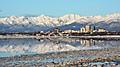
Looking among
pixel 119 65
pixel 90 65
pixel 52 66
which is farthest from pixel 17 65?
pixel 119 65

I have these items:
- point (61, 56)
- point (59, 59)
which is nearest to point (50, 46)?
point (61, 56)

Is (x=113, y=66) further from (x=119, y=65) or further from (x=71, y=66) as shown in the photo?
(x=71, y=66)

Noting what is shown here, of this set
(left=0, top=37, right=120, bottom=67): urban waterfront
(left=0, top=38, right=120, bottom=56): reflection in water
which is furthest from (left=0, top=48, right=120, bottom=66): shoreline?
(left=0, top=38, right=120, bottom=56): reflection in water

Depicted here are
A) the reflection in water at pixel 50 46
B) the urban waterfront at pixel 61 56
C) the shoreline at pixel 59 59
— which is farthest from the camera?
the reflection in water at pixel 50 46

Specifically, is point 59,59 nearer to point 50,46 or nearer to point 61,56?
point 61,56

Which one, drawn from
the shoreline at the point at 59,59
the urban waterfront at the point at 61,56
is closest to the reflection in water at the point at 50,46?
the urban waterfront at the point at 61,56

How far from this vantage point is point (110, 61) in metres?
36.8

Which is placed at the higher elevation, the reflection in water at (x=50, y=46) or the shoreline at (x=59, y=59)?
the shoreline at (x=59, y=59)

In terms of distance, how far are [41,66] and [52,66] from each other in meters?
0.92

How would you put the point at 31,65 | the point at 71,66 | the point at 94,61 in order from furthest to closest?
the point at 94,61
the point at 31,65
the point at 71,66

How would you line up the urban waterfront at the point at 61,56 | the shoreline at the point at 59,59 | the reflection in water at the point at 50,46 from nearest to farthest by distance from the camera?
1. the urban waterfront at the point at 61,56
2. the shoreline at the point at 59,59
3. the reflection in water at the point at 50,46

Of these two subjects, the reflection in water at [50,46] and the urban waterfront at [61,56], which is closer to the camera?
the urban waterfront at [61,56]

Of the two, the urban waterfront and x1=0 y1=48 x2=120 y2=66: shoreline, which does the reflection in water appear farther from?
x1=0 y1=48 x2=120 y2=66: shoreline

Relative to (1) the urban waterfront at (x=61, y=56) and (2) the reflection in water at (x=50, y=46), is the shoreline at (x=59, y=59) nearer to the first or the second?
(1) the urban waterfront at (x=61, y=56)
